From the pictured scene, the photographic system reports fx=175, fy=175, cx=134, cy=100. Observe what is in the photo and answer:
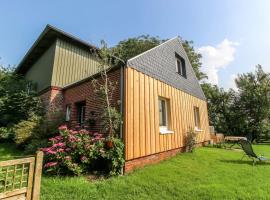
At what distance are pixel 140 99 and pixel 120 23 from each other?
608 cm

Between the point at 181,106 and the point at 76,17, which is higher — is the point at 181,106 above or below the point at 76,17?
below

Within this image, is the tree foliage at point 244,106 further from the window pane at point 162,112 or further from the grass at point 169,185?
the grass at point 169,185

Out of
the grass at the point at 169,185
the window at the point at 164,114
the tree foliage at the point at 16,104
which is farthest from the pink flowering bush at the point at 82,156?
the tree foliage at the point at 16,104

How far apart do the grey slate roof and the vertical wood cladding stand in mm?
296

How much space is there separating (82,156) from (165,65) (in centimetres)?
552

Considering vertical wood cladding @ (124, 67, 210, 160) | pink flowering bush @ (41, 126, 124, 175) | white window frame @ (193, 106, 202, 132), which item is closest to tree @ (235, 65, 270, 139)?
white window frame @ (193, 106, 202, 132)

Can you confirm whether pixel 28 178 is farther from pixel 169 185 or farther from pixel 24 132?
pixel 24 132

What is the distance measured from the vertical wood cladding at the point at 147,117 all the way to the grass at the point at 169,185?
2.76 feet

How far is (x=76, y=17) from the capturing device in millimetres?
8750

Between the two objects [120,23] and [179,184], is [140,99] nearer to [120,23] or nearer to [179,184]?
[179,184]

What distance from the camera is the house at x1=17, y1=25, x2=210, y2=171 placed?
5750mm

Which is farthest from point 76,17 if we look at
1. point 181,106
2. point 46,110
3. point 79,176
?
point 79,176

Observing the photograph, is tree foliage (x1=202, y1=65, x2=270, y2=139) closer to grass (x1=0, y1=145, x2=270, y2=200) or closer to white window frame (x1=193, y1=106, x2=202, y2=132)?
white window frame (x1=193, y1=106, x2=202, y2=132)

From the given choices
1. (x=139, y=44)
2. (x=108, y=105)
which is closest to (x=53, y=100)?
(x=108, y=105)
